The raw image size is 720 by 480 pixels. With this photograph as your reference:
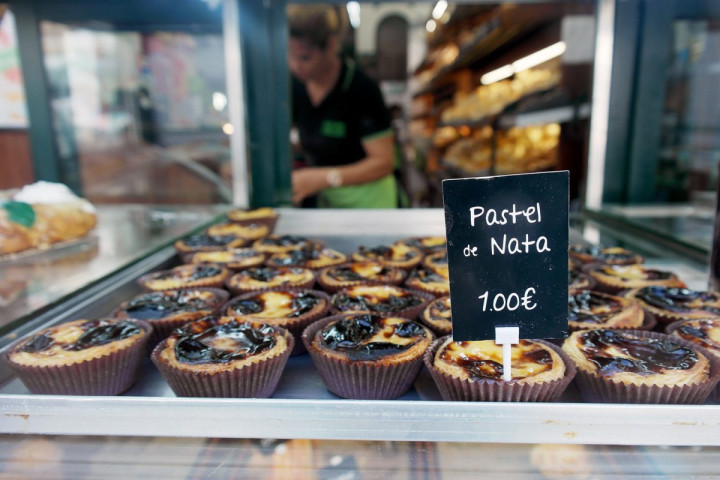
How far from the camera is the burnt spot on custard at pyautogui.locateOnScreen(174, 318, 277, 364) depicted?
142 cm

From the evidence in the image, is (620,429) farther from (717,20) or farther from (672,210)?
(717,20)

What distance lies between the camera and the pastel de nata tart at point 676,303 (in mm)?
1748

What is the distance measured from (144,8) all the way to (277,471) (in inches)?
169

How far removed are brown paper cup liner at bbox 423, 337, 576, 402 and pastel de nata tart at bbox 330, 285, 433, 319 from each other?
1.52 ft

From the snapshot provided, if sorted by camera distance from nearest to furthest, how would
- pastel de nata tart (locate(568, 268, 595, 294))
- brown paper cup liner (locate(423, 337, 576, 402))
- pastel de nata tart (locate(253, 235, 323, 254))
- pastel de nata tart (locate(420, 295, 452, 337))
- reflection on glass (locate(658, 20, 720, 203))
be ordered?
brown paper cup liner (locate(423, 337, 576, 402))
pastel de nata tart (locate(420, 295, 452, 337))
pastel de nata tart (locate(568, 268, 595, 294))
pastel de nata tart (locate(253, 235, 323, 254))
reflection on glass (locate(658, 20, 720, 203))

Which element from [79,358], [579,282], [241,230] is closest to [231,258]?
[241,230]

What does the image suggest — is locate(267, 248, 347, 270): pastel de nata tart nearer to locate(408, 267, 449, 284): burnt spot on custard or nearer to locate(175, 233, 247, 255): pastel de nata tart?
locate(175, 233, 247, 255): pastel de nata tart

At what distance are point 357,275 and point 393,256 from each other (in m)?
0.35

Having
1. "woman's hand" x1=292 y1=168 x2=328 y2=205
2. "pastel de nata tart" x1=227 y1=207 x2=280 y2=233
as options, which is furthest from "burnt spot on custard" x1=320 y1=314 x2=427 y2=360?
"woman's hand" x1=292 y1=168 x2=328 y2=205

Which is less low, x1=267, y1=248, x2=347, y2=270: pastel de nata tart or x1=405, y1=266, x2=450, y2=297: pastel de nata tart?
x1=267, y1=248, x2=347, y2=270: pastel de nata tart

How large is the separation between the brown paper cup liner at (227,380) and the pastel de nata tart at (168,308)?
29 cm

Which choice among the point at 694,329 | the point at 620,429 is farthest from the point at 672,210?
the point at 620,429

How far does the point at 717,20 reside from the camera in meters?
3.48

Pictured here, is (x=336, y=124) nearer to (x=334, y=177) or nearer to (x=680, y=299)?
(x=334, y=177)
